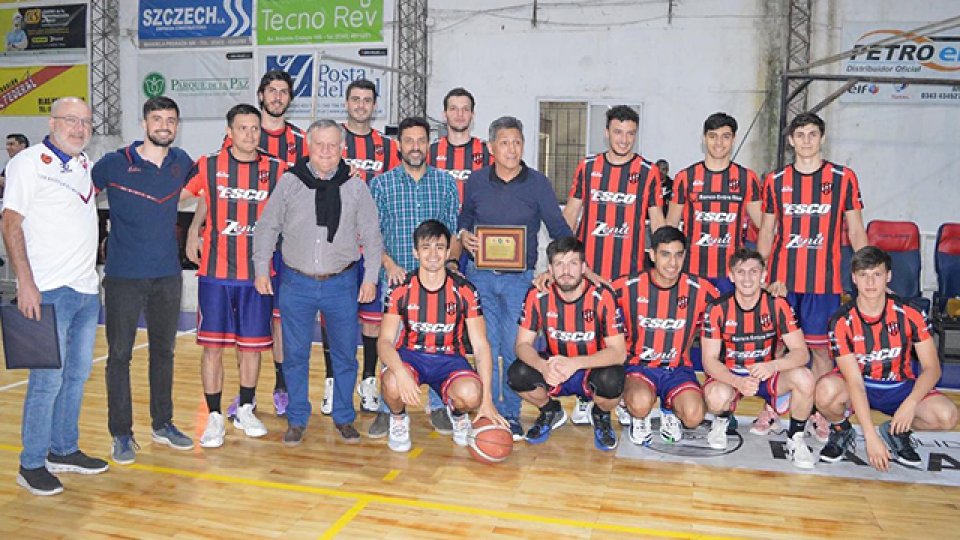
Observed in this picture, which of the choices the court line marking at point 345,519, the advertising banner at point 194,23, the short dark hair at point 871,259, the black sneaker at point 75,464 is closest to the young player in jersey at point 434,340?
the court line marking at point 345,519

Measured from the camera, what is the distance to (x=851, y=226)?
501 cm

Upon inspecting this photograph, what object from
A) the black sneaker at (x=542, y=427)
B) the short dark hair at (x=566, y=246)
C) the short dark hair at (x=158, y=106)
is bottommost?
the black sneaker at (x=542, y=427)

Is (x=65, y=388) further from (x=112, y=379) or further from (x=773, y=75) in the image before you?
(x=773, y=75)

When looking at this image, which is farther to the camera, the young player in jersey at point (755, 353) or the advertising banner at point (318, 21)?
the advertising banner at point (318, 21)

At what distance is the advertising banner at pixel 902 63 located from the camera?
10.5 m

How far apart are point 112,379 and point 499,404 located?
2298mm

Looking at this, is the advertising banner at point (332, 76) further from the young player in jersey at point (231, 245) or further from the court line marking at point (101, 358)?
the young player in jersey at point (231, 245)

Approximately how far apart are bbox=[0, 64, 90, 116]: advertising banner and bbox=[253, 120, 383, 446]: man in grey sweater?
11372 mm

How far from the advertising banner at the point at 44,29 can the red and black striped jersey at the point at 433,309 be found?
473 inches

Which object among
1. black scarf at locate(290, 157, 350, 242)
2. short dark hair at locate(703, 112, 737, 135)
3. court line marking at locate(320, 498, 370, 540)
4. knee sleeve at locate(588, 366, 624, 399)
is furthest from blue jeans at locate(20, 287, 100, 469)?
short dark hair at locate(703, 112, 737, 135)

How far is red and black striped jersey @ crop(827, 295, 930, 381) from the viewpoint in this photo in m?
4.59

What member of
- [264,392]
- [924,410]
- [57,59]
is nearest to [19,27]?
[57,59]

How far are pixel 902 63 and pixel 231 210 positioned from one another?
9.43m

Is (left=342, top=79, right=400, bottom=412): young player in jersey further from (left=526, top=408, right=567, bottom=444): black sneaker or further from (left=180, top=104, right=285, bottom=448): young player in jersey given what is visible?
(left=526, top=408, right=567, bottom=444): black sneaker
